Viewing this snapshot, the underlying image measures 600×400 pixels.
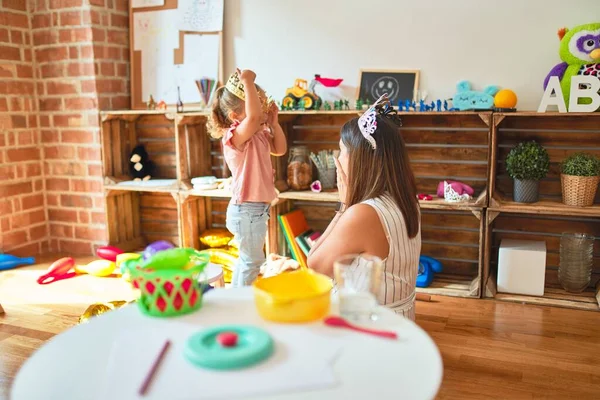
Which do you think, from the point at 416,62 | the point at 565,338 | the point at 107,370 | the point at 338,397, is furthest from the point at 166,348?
the point at 416,62

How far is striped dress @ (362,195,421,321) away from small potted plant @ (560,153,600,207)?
1601 millimetres

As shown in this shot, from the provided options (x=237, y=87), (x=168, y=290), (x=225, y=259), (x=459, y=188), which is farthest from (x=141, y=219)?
(x=168, y=290)

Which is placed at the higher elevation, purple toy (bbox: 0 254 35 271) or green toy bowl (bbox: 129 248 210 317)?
green toy bowl (bbox: 129 248 210 317)

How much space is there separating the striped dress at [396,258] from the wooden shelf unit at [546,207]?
1488 millimetres

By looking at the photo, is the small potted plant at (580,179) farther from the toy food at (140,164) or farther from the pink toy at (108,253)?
the pink toy at (108,253)

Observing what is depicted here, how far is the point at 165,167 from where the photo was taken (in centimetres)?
421

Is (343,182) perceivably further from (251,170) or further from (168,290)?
(251,170)

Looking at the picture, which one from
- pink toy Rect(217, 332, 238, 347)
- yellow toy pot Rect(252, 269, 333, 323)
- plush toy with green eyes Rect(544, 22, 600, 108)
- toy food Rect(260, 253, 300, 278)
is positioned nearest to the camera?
pink toy Rect(217, 332, 238, 347)

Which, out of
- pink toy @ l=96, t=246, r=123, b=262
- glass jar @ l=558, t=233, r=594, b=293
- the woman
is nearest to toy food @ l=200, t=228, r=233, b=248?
pink toy @ l=96, t=246, r=123, b=262

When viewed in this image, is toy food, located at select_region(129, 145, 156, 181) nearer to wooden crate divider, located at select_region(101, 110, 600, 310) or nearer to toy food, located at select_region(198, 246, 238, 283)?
wooden crate divider, located at select_region(101, 110, 600, 310)

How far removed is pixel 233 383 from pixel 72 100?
138 inches

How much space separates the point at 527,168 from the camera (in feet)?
9.95

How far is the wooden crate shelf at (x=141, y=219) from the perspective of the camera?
415 cm

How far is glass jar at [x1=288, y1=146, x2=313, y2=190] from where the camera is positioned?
349 centimetres
